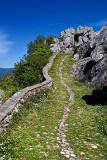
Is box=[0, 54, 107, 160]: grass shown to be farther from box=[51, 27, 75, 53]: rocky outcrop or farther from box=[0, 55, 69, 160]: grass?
box=[51, 27, 75, 53]: rocky outcrop

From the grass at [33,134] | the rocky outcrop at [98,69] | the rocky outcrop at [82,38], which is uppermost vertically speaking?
the rocky outcrop at [82,38]

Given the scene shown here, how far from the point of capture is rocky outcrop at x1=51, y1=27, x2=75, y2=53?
184ft

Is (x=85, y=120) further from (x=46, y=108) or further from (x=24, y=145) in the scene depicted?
(x=24, y=145)

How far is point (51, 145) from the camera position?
5867mm

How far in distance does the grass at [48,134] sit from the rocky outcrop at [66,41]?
44.9m

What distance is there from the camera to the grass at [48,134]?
17.0 feet

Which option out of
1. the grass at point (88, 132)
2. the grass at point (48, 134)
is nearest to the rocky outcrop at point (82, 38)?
the grass at point (88, 132)

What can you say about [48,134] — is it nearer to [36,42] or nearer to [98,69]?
[98,69]

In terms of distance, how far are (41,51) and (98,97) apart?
28.4m

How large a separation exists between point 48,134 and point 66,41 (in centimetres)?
5684

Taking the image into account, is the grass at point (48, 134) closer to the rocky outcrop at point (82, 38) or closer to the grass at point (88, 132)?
the grass at point (88, 132)

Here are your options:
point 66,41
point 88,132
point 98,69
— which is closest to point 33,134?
point 88,132

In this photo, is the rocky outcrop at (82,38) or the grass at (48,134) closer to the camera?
the grass at (48,134)

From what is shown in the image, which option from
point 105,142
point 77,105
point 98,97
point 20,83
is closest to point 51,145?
point 105,142
